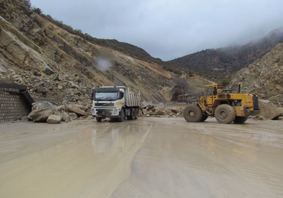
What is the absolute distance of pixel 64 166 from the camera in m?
3.93

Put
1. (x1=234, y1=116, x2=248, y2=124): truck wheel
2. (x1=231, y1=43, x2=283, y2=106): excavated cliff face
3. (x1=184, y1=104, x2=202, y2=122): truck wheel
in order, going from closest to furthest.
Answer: (x1=234, y1=116, x2=248, y2=124): truck wheel < (x1=184, y1=104, x2=202, y2=122): truck wheel < (x1=231, y1=43, x2=283, y2=106): excavated cliff face

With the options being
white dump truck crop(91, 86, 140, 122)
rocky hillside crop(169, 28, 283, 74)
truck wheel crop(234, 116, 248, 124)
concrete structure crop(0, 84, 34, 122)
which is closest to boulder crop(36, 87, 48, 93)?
concrete structure crop(0, 84, 34, 122)

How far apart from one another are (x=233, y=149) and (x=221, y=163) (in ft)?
5.54

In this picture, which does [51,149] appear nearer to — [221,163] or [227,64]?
[221,163]

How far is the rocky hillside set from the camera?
3083 inches

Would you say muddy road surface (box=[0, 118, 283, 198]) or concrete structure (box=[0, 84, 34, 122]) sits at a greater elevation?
concrete structure (box=[0, 84, 34, 122])

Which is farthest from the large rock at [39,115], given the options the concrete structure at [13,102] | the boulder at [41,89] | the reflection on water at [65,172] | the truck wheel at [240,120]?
the truck wheel at [240,120]

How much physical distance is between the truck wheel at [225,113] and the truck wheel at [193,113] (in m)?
1.50

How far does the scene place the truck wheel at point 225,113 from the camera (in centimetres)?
1306

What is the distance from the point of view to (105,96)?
1418 cm

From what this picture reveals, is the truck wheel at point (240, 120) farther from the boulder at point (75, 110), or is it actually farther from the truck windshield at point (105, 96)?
the boulder at point (75, 110)

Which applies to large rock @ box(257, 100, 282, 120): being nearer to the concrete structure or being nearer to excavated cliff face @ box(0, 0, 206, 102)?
excavated cliff face @ box(0, 0, 206, 102)

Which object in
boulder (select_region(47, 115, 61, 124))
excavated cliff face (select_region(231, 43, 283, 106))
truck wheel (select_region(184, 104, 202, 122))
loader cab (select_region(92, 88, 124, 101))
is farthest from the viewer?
excavated cliff face (select_region(231, 43, 283, 106))

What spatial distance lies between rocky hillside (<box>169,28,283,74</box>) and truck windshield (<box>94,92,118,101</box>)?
7059 cm
